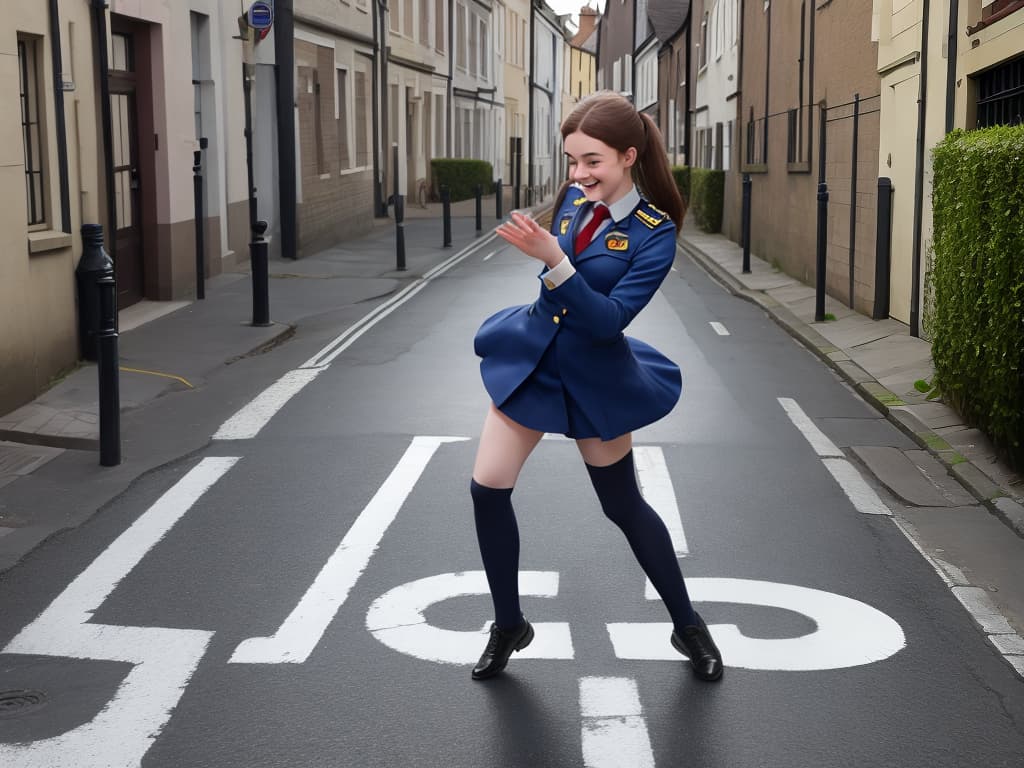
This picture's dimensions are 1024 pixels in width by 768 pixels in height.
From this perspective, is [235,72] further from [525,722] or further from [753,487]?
[525,722]

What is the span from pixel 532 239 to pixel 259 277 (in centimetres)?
1078

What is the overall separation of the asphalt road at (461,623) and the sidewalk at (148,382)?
0.91 ft

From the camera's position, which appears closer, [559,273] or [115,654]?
[559,273]

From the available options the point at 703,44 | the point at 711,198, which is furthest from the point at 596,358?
the point at 703,44

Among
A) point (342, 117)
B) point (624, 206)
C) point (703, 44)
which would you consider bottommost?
point (624, 206)

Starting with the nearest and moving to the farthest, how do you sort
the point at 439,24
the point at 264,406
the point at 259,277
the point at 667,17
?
the point at 264,406, the point at 259,277, the point at 439,24, the point at 667,17

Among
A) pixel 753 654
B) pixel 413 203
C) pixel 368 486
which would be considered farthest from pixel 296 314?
pixel 413 203

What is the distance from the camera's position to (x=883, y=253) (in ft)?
48.6

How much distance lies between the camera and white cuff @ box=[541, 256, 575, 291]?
4000 mm

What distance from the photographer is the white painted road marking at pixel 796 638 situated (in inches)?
189

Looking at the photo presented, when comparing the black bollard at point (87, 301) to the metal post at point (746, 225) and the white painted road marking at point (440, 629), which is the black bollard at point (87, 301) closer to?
the white painted road marking at point (440, 629)

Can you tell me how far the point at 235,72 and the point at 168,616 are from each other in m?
16.7

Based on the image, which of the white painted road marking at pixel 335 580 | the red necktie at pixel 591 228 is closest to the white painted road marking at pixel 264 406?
the white painted road marking at pixel 335 580

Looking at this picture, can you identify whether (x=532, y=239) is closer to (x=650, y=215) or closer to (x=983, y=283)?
(x=650, y=215)
